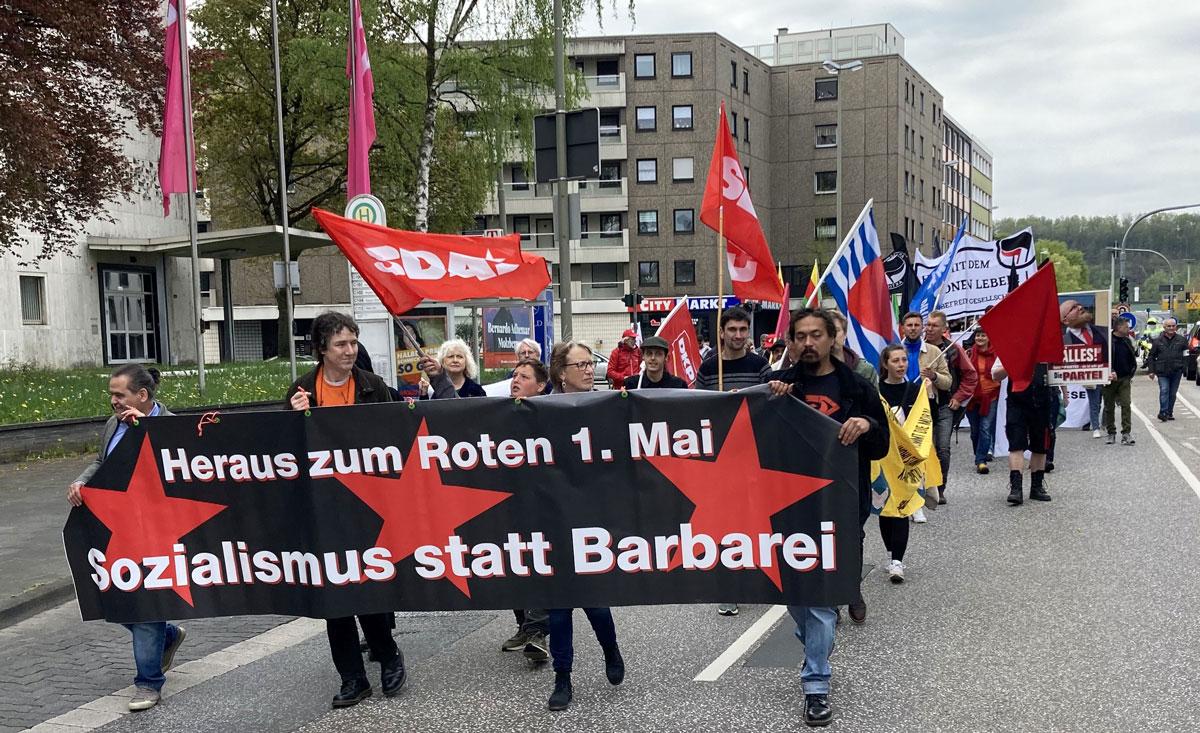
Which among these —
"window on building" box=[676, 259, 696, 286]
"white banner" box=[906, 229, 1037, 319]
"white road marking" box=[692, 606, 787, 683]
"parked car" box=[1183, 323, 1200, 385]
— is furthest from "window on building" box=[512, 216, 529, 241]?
"white road marking" box=[692, 606, 787, 683]

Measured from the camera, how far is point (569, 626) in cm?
482

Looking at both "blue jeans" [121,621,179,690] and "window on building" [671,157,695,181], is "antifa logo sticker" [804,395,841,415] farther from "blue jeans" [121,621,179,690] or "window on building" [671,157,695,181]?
"window on building" [671,157,695,181]

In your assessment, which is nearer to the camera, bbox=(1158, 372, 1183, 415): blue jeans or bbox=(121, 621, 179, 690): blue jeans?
bbox=(121, 621, 179, 690): blue jeans

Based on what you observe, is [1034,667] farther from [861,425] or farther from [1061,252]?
[1061,252]

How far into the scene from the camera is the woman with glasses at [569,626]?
4785 millimetres

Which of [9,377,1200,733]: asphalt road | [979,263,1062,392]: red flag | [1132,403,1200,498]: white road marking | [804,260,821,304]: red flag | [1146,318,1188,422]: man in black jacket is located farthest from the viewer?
[1146,318,1188,422]: man in black jacket

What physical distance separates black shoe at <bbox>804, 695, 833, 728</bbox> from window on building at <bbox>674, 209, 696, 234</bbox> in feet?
171

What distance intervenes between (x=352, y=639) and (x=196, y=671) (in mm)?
1235

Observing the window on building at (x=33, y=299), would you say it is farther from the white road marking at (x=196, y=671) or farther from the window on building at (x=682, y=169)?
the window on building at (x=682, y=169)

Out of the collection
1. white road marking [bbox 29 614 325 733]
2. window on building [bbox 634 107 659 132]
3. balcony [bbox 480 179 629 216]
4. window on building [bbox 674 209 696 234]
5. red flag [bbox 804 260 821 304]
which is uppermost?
window on building [bbox 634 107 659 132]

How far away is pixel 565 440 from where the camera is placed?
4.75 metres

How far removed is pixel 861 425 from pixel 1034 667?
5.60 feet

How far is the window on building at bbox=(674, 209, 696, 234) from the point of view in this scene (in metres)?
55.8

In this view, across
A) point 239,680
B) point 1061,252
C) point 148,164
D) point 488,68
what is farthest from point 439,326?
point 1061,252
